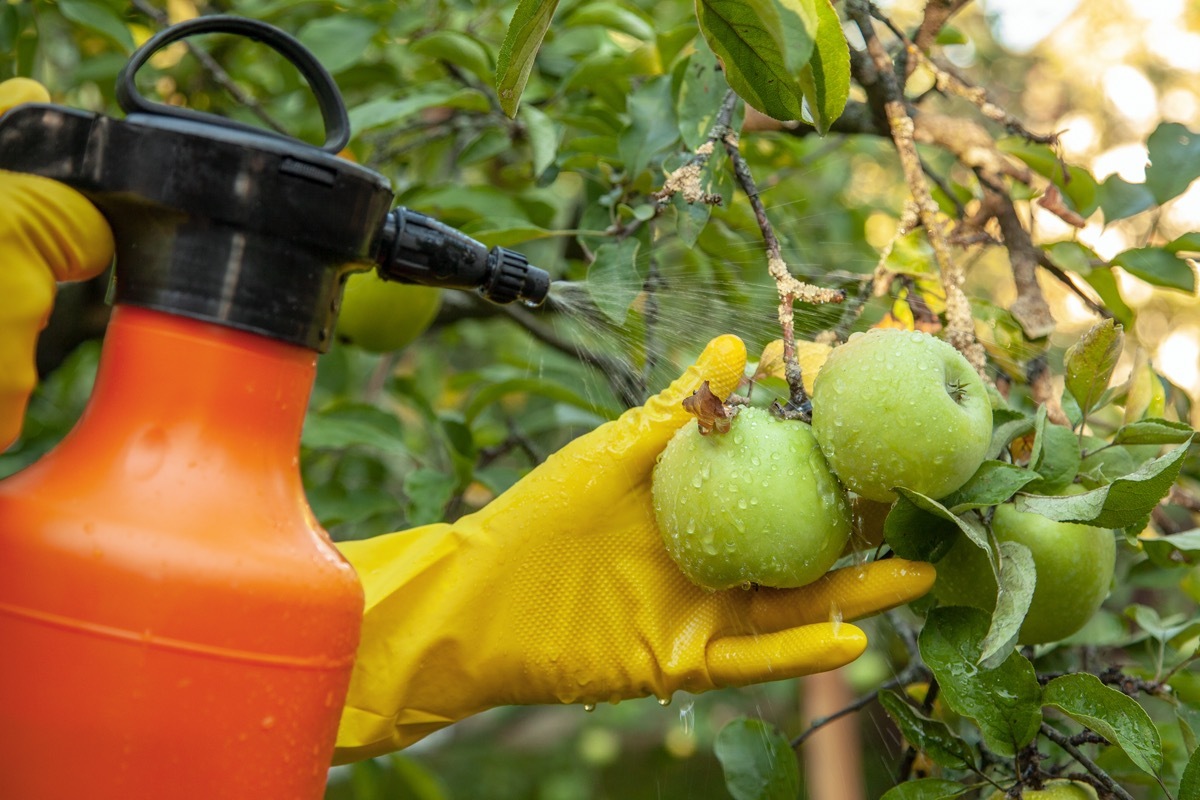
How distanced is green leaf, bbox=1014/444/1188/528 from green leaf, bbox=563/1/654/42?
0.98 m

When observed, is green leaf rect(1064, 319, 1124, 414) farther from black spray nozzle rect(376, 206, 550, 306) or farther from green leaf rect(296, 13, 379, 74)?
green leaf rect(296, 13, 379, 74)

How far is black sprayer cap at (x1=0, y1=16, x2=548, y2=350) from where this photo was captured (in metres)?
0.66

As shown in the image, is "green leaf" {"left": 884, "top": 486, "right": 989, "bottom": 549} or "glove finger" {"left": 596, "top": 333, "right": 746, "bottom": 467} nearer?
"green leaf" {"left": 884, "top": 486, "right": 989, "bottom": 549}

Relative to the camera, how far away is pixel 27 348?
666 millimetres

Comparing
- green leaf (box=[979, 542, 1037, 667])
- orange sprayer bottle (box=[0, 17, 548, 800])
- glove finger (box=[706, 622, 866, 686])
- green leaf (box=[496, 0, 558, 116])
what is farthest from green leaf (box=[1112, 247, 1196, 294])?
orange sprayer bottle (box=[0, 17, 548, 800])

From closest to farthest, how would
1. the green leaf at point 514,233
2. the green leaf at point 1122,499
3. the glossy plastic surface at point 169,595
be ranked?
the glossy plastic surface at point 169,595 < the green leaf at point 1122,499 < the green leaf at point 514,233

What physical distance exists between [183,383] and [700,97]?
0.59 metres

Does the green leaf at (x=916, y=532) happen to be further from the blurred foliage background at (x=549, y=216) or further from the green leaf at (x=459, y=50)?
the green leaf at (x=459, y=50)

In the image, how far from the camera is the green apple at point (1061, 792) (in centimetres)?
84

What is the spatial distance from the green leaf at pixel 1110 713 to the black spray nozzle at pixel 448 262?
0.51m

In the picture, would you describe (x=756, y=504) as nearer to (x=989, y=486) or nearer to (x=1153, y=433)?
(x=989, y=486)

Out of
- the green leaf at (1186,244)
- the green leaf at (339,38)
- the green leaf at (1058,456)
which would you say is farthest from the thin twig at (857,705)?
the green leaf at (339,38)

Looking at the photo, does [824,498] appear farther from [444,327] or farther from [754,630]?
[444,327]

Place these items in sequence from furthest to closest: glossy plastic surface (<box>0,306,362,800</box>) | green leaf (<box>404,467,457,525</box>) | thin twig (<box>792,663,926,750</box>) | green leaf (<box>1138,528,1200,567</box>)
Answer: green leaf (<box>404,467,457,525</box>) < thin twig (<box>792,663,926,750</box>) < green leaf (<box>1138,528,1200,567</box>) < glossy plastic surface (<box>0,306,362,800</box>)
